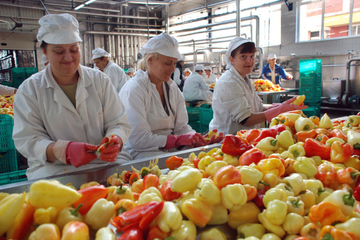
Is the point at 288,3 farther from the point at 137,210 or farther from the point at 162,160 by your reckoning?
the point at 137,210

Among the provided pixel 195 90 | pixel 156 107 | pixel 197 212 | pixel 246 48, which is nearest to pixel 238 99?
pixel 246 48

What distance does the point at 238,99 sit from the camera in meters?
2.91

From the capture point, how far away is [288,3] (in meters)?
10.1

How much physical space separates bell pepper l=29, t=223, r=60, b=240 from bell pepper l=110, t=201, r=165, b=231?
0.18 meters

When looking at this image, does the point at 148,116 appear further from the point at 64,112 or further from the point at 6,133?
the point at 6,133

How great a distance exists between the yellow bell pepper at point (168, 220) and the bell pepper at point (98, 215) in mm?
176

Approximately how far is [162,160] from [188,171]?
0.85m

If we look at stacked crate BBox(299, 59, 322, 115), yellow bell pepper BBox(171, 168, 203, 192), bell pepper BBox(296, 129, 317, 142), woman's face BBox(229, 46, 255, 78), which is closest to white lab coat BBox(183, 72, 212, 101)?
stacked crate BBox(299, 59, 322, 115)

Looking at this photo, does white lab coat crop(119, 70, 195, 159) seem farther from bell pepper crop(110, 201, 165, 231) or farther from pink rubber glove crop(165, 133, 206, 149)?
bell pepper crop(110, 201, 165, 231)

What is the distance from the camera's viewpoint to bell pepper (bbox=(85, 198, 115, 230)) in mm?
911

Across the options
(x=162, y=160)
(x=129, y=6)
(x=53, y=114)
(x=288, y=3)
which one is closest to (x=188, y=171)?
(x=162, y=160)

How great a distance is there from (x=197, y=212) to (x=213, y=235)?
9cm

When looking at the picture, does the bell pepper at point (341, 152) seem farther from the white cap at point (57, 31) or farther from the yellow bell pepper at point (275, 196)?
the white cap at point (57, 31)

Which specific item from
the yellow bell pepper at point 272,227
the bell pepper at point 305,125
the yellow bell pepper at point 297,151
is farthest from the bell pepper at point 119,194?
the bell pepper at point 305,125
